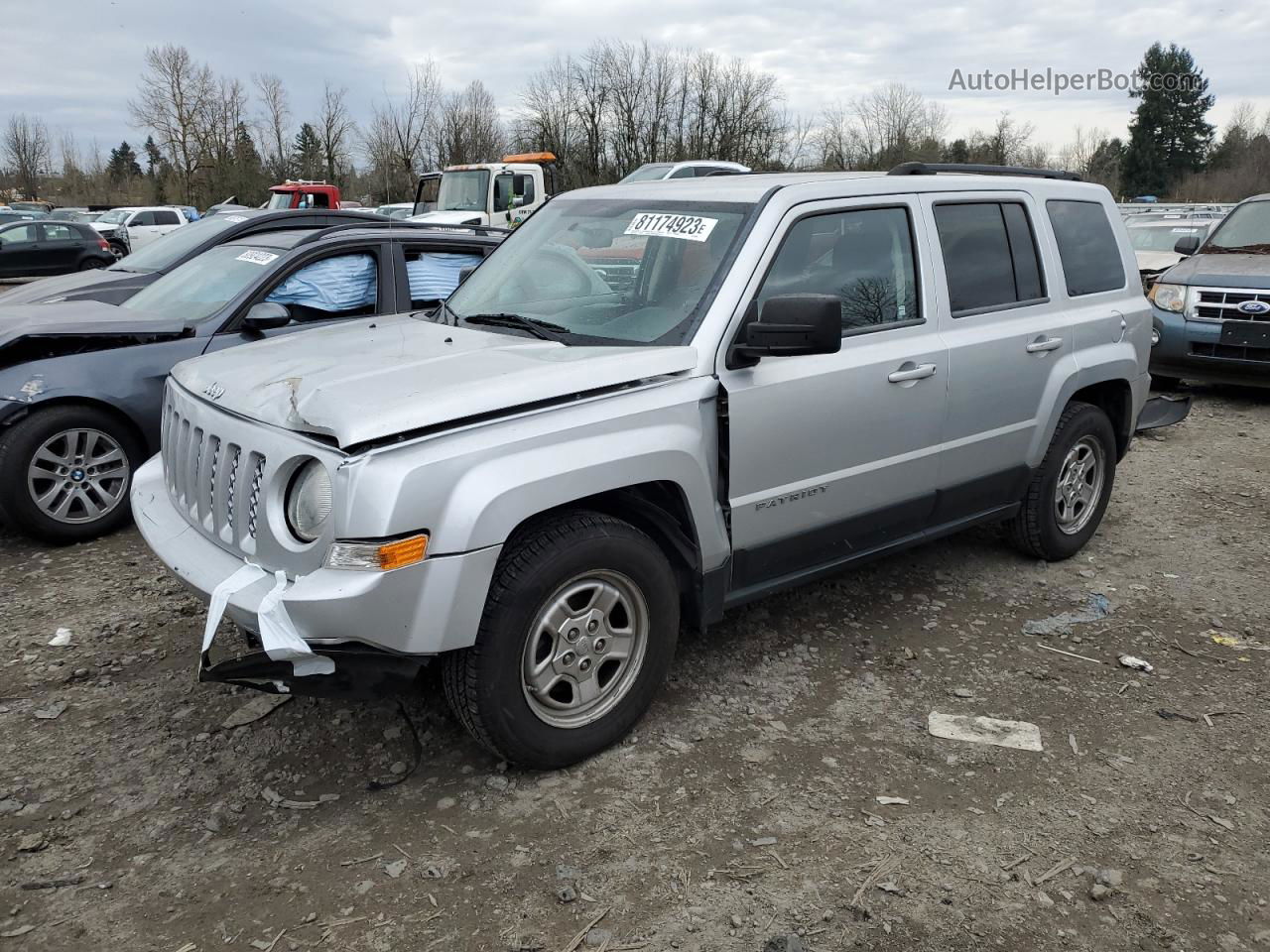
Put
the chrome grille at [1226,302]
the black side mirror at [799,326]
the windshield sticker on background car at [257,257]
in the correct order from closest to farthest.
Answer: the black side mirror at [799,326]
the windshield sticker on background car at [257,257]
the chrome grille at [1226,302]

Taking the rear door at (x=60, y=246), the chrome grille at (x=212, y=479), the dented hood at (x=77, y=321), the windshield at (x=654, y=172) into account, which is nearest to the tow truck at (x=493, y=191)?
the windshield at (x=654, y=172)

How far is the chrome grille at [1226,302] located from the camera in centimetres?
876

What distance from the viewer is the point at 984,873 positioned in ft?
9.29

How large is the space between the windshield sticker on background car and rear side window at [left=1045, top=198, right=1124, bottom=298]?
14.4ft

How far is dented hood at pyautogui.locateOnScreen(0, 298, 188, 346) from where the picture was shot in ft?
17.6

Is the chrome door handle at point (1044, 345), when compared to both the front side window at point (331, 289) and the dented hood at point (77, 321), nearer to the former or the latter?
the front side window at point (331, 289)

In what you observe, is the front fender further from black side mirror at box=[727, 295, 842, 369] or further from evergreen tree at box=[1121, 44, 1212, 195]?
evergreen tree at box=[1121, 44, 1212, 195]

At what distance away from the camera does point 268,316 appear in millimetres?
5430

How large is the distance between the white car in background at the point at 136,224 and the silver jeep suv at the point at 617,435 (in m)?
26.9

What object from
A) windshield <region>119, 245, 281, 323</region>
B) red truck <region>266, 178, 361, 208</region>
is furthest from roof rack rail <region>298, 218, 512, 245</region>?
red truck <region>266, 178, 361, 208</region>

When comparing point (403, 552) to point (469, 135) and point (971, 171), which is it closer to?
point (971, 171)

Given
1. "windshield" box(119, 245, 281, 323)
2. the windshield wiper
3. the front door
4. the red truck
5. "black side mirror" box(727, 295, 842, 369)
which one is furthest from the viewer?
the red truck

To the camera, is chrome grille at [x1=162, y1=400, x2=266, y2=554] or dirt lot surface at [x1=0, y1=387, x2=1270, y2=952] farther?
chrome grille at [x1=162, y1=400, x2=266, y2=554]

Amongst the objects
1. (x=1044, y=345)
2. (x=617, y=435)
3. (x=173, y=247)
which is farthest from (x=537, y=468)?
(x=173, y=247)
